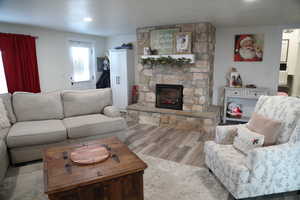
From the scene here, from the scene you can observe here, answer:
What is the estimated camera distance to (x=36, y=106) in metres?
3.25

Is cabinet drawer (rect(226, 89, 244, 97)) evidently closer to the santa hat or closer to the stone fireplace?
the stone fireplace

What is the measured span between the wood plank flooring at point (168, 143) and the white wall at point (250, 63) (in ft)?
5.50

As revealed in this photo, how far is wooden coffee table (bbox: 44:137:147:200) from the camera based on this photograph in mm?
1542

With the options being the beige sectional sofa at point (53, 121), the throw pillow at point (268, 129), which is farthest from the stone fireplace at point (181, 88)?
the throw pillow at point (268, 129)

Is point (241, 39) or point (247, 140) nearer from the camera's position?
point (247, 140)

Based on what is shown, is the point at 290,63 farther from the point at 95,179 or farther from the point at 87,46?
the point at 95,179

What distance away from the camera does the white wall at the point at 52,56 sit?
15.3 ft

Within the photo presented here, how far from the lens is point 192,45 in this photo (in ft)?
14.0

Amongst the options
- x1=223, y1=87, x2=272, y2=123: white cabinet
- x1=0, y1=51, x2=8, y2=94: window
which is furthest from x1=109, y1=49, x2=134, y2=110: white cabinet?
x1=223, y1=87, x2=272, y2=123: white cabinet

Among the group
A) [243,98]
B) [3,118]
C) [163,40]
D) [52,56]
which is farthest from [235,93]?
[52,56]

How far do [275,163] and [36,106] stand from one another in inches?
135

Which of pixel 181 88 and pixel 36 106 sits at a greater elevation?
pixel 181 88

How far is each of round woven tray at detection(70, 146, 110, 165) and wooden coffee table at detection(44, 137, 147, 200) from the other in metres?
0.04

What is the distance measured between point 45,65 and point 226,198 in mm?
4770
